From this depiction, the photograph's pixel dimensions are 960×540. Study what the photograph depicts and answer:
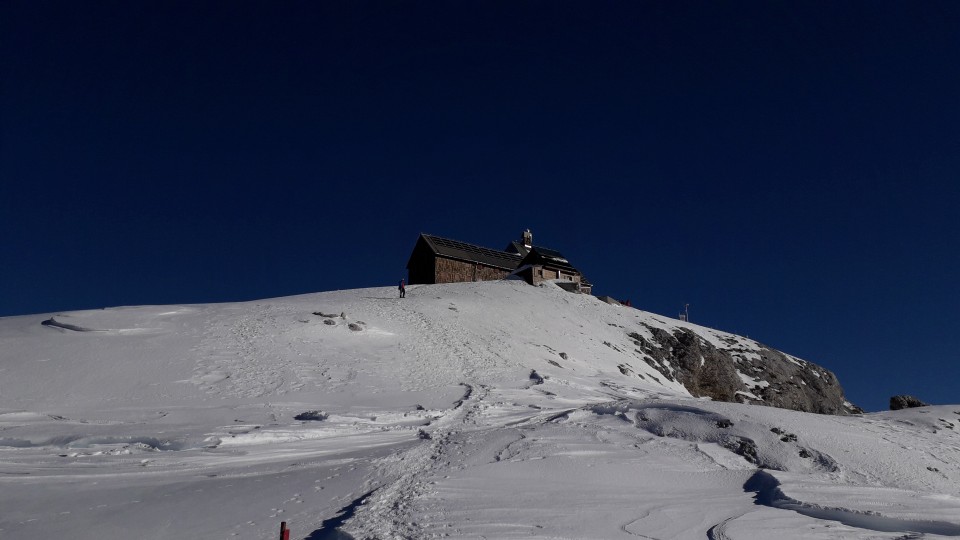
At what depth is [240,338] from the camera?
26.2 m

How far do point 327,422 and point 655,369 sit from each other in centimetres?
2580

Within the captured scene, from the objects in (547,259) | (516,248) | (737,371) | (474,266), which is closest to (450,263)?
(474,266)

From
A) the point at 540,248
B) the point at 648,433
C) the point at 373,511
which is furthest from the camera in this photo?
the point at 540,248

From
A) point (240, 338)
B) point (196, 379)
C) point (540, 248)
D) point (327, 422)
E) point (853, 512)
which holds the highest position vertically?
point (540, 248)

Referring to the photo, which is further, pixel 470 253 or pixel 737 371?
pixel 470 253

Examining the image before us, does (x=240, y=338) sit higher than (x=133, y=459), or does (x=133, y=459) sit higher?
(x=240, y=338)

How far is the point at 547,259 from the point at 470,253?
25.1ft

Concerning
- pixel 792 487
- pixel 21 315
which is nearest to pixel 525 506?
pixel 792 487

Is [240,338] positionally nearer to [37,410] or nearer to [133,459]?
[37,410]

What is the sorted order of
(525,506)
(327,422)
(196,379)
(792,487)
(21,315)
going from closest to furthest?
(525,506) → (792,487) → (327,422) → (196,379) → (21,315)

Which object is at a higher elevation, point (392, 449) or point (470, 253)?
point (470, 253)

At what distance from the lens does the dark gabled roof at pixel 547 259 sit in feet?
185

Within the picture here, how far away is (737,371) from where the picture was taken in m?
44.5

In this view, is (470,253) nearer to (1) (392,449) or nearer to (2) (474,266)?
(2) (474,266)
